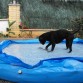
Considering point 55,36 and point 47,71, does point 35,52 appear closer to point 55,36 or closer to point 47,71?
point 55,36

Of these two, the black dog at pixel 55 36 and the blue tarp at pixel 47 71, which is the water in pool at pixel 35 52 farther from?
the blue tarp at pixel 47 71

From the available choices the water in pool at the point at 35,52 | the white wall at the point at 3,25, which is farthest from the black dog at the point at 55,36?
the white wall at the point at 3,25

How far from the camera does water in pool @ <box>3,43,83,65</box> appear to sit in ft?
27.5

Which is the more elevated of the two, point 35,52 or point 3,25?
point 35,52

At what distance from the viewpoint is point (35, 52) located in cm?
918

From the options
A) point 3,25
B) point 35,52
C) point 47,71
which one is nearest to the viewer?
point 47,71

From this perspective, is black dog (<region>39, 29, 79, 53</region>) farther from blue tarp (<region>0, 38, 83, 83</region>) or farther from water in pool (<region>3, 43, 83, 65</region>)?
blue tarp (<region>0, 38, 83, 83</region>)

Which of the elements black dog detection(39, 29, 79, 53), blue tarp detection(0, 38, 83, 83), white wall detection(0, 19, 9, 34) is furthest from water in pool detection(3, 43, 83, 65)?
white wall detection(0, 19, 9, 34)

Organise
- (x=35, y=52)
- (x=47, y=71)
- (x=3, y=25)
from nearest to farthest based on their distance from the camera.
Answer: (x=47, y=71) → (x=35, y=52) → (x=3, y=25)

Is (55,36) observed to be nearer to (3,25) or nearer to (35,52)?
(35,52)

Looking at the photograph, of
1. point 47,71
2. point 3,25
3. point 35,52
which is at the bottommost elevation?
point 3,25

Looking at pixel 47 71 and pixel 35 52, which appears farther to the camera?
pixel 35 52

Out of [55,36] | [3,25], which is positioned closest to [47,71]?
[55,36]

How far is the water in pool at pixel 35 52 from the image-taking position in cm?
837
